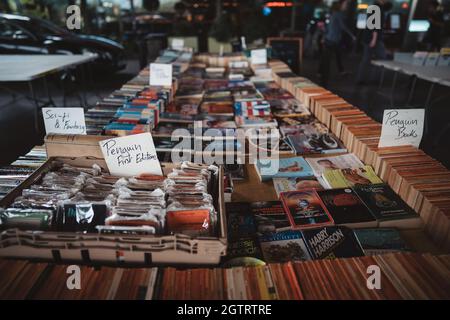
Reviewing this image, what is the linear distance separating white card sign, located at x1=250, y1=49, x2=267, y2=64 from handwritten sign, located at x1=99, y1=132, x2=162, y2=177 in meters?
3.58

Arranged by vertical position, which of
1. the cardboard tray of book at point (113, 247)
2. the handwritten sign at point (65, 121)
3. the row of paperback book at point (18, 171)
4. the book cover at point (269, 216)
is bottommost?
the book cover at point (269, 216)

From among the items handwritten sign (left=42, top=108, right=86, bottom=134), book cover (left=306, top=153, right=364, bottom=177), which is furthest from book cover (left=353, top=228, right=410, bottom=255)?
handwritten sign (left=42, top=108, right=86, bottom=134)

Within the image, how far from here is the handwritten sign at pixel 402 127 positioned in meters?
1.75

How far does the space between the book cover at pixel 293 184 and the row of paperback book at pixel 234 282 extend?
742 millimetres

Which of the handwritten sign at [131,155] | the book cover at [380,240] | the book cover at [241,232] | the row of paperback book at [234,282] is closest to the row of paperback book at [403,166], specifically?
the book cover at [380,240]

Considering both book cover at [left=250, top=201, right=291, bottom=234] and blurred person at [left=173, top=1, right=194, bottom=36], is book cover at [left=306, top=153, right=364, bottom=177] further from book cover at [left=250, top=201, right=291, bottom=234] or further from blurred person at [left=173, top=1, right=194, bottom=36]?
blurred person at [left=173, top=1, right=194, bottom=36]

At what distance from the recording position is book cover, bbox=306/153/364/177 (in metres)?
2.01

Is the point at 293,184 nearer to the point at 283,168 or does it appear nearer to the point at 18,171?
the point at 283,168

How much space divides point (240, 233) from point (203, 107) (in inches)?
77.2

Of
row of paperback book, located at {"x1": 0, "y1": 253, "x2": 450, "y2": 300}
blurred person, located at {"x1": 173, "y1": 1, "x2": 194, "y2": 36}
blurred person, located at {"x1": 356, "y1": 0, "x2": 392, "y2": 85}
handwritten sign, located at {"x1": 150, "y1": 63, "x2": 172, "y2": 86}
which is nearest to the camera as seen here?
row of paperback book, located at {"x1": 0, "y1": 253, "x2": 450, "y2": 300}

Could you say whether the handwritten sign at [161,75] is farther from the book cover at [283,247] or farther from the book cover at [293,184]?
the book cover at [283,247]

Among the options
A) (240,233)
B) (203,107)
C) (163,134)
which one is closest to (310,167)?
(240,233)

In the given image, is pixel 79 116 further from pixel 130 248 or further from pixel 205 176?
pixel 130 248
